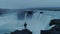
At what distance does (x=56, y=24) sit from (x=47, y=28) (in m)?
0.11

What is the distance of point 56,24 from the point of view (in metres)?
1.08

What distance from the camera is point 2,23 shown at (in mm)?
1055

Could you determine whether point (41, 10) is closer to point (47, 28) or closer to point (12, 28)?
point (47, 28)

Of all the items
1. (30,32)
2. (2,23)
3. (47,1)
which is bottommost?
(30,32)

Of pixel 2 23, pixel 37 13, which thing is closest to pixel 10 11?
pixel 2 23

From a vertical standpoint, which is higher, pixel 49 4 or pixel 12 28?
pixel 49 4

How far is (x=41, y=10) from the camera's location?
1091mm

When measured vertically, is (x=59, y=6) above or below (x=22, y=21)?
above

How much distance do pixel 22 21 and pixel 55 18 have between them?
14.3 inches

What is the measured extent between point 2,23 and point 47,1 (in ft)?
1.79

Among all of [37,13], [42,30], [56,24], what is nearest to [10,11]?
[37,13]

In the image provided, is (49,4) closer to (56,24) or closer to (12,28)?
(56,24)

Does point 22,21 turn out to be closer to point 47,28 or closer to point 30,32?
point 30,32

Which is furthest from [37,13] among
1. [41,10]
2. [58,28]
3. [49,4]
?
[58,28]
